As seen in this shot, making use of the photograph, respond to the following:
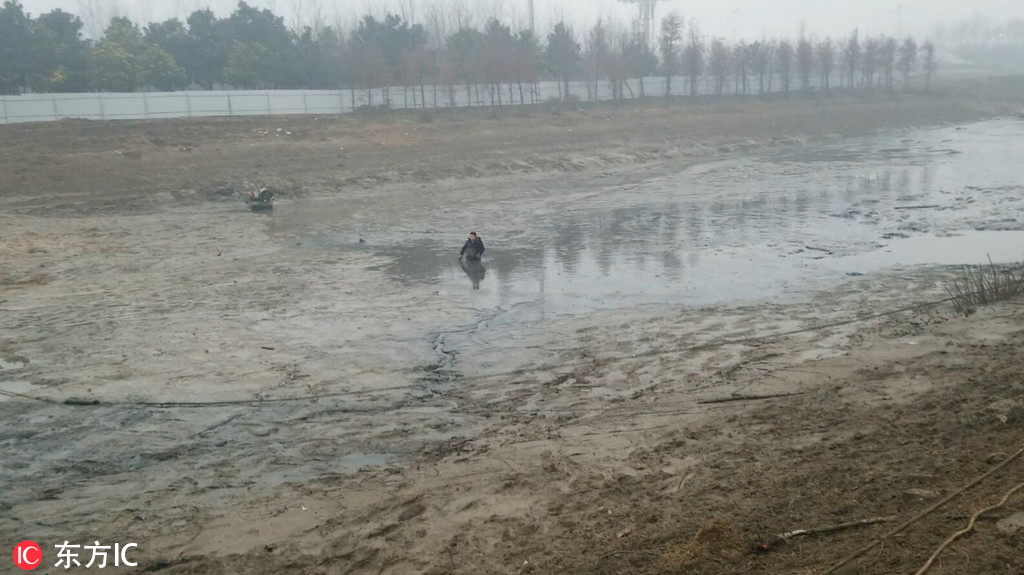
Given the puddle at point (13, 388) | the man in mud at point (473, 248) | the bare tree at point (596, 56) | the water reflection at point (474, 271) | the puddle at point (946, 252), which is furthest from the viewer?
the bare tree at point (596, 56)

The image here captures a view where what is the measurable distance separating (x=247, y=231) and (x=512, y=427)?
16850 mm

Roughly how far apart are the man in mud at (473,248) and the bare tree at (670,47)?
51.2 meters

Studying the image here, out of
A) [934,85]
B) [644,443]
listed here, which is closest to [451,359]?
[644,443]

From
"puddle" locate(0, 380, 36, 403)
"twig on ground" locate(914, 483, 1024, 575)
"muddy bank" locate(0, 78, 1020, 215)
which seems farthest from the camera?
"muddy bank" locate(0, 78, 1020, 215)

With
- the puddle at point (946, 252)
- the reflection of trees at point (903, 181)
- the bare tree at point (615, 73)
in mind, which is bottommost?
the puddle at point (946, 252)

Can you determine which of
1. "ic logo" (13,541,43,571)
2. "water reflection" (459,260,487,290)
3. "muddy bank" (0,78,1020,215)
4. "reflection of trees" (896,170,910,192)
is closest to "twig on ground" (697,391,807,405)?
"ic logo" (13,541,43,571)

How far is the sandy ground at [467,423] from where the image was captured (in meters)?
6.46

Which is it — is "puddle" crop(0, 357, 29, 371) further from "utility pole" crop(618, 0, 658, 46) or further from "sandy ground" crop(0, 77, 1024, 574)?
"utility pole" crop(618, 0, 658, 46)

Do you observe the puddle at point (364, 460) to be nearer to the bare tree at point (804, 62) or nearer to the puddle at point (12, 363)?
the puddle at point (12, 363)

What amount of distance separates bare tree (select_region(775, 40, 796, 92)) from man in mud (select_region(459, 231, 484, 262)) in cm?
6168

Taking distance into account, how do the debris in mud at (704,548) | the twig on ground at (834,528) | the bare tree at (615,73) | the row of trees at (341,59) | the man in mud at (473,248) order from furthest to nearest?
the bare tree at (615,73), the row of trees at (341,59), the man in mud at (473,248), the twig on ground at (834,528), the debris in mud at (704,548)

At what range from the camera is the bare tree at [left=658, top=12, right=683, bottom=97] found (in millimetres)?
69750

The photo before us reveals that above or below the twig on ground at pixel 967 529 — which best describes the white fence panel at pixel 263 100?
above

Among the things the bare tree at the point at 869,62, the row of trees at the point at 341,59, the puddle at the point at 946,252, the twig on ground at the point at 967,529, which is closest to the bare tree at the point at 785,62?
the row of trees at the point at 341,59
